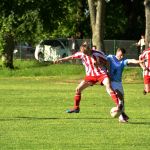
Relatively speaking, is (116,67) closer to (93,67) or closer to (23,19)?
(93,67)

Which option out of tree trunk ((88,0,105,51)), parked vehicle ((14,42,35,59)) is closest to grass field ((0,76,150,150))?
tree trunk ((88,0,105,51))

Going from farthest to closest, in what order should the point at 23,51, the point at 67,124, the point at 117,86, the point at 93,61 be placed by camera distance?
the point at 23,51 → the point at 93,61 → the point at 117,86 → the point at 67,124

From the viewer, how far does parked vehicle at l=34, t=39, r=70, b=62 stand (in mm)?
53875

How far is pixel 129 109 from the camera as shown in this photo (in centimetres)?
2231

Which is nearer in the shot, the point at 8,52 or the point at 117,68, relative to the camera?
the point at 117,68

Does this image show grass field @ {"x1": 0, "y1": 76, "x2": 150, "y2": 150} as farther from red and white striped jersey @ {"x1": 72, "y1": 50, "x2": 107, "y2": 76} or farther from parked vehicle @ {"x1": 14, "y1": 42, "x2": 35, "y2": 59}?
parked vehicle @ {"x1": 14, "y1": 42, "x2": 35, "y2": 59}

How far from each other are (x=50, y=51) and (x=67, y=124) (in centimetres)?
3693

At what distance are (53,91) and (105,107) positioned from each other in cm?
847

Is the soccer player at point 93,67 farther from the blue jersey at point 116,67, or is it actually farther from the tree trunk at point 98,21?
the tree trunk at point 98,21

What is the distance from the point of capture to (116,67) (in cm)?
1859

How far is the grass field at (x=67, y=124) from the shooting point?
45.2 ft

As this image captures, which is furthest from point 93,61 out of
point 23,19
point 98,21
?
point 23,19

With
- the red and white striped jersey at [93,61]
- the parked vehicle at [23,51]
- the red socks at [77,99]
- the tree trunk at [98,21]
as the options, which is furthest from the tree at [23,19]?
the red and white striped jersey at [93,61]

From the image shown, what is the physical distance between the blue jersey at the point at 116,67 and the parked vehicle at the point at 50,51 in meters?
34.9
